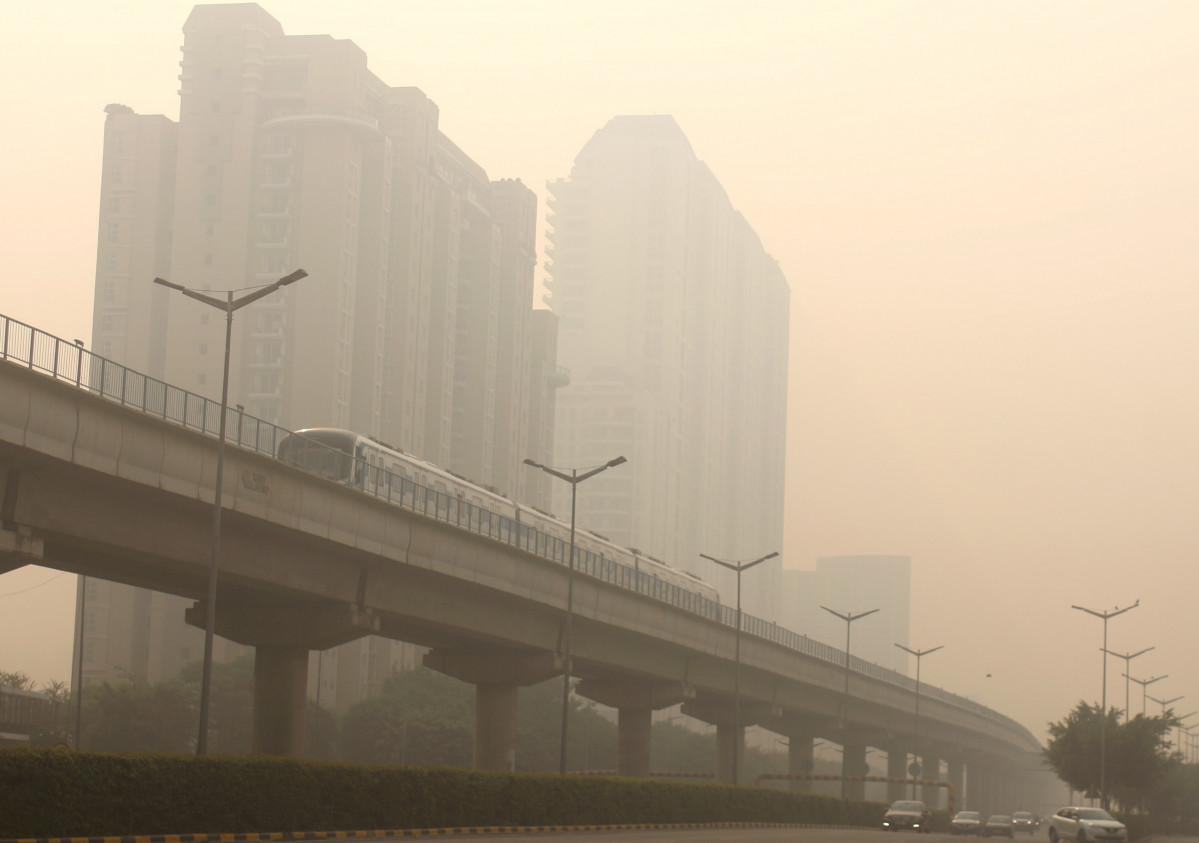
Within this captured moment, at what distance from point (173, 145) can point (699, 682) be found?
88.3 meters

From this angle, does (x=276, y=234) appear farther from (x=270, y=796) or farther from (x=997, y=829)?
(x=270, y=796)

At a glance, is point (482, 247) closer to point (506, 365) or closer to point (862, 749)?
point (506, 365)

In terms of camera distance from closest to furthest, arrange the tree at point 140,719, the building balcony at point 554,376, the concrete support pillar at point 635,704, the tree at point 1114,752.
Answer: the concrete support pillar at point 635,704
the tree at point 1114,752
the tree at point 140,719
the building balcony at point 554,376

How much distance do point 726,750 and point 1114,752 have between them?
22.5 metres

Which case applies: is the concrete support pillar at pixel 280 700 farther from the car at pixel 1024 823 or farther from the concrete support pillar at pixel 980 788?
the concrete support pillar at pixel 980 788

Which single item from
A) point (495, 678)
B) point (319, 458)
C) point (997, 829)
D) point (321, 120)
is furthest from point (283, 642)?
point (321, 120)

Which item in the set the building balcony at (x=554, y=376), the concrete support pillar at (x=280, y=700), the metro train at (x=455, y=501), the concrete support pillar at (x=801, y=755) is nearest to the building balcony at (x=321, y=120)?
the building balcony at (x=554, y=376)

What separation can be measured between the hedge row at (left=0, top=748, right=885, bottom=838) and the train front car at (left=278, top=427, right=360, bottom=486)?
466 inches

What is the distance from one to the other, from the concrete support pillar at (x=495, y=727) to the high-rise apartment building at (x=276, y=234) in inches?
2516

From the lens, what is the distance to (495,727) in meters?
60.0

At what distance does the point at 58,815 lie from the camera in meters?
25.4

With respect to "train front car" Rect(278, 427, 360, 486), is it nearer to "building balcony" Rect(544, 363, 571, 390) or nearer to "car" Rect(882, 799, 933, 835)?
"car" Rect(882, 799, 933, 835)

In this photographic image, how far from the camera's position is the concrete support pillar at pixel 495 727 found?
59688 millimetres

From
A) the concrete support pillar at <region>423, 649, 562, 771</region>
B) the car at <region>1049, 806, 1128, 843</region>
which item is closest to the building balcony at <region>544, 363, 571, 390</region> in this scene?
the concrete support pillar at <region>423, 649, 562, 771</region>
